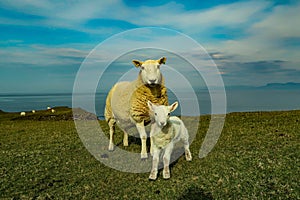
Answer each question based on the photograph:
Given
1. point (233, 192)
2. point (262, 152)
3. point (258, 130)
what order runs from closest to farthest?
point (233, 192), point (262, 152), point (258, 130)

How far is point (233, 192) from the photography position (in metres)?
7.67

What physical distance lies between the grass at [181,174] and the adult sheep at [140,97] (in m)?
1.84

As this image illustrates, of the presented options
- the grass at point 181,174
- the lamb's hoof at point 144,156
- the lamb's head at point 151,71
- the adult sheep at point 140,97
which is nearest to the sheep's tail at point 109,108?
the adult sheep at point 140,97

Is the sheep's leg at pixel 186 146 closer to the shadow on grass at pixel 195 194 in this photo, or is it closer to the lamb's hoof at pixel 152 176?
the lamb's hoof at pixel 152 176

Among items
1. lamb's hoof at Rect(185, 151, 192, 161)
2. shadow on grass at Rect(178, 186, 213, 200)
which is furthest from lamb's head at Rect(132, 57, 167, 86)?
shadow on grass at Rect(178, 186, 213, 200)

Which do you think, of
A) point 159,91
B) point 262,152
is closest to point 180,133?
point 159,91

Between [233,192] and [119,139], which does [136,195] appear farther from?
[119,139]

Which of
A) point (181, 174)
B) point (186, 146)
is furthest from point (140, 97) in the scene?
point (181, 174)

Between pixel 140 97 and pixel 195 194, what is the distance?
472 cm

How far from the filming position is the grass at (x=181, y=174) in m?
7.93

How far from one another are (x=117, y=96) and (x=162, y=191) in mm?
5800

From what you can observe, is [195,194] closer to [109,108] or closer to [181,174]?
[181,174]

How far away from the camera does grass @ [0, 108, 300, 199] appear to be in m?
7.93

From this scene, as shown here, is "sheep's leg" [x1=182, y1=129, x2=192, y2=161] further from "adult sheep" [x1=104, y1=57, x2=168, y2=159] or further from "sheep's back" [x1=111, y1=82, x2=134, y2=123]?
"sheep's back" [x1=111, y1=82, x2=134, y2=123]
